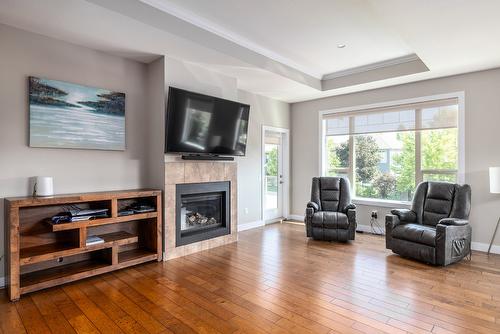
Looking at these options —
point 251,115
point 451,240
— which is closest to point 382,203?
point 451,240

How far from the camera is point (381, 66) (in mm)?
4867

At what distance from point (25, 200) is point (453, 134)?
5.92 metres

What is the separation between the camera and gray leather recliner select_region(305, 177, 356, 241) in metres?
4.78

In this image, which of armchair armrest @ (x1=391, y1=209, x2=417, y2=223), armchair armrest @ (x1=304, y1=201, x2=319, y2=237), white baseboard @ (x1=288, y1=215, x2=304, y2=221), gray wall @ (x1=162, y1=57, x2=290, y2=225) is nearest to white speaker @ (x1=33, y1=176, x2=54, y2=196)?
gray wall @ (x1=162, y1=57, x2=290, y2=225)

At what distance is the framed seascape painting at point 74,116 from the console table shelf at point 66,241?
2.40 ft

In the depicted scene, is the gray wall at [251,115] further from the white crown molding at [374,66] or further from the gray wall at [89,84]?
the white crown molding at [374,66]

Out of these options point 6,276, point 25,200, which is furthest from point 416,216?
point 6,276

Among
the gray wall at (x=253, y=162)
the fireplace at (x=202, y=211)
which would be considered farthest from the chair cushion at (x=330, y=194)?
the fireplace at (x=202, y=211)

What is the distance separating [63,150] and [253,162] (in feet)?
11.0

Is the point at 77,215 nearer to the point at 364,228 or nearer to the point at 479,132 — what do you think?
the point at 364,228

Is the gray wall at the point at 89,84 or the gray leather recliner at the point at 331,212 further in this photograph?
the gray leather recliner at the point at 331,212

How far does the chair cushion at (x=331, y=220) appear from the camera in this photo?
15.6ft

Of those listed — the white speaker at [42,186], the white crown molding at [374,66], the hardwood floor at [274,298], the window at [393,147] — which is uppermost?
the white crown molding at [374,66]

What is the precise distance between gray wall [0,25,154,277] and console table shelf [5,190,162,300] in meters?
0.25
